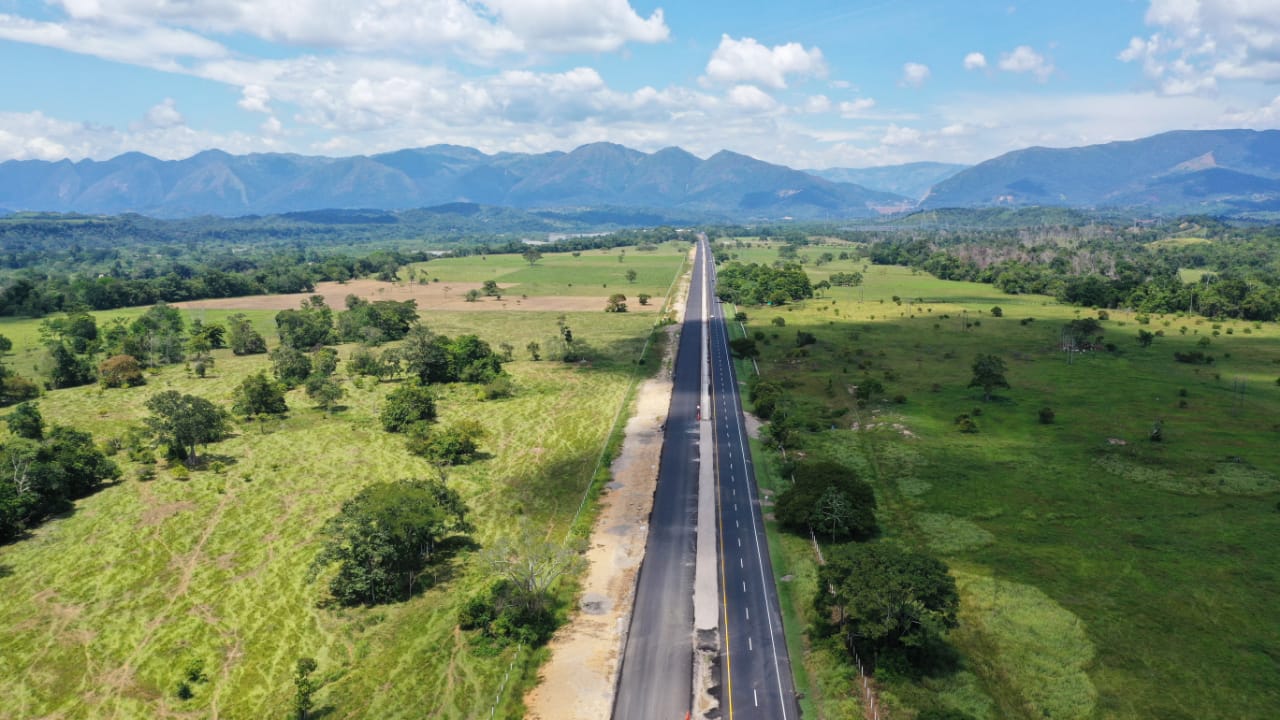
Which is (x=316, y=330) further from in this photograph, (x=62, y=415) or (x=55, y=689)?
(x=55, y=689)

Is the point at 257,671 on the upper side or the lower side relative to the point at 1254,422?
lower

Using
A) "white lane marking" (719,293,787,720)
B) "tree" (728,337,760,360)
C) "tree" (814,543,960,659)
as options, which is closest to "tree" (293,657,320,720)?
"white lane marking" (719,293,787,720)

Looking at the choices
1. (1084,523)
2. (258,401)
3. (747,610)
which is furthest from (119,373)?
(1084,523)

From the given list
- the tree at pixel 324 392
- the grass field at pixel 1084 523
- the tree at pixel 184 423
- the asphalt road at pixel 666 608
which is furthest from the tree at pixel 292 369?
the grass field at pixel 1084 523

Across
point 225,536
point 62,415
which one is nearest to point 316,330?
point 62,415

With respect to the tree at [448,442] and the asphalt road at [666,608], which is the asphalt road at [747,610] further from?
the tree at [448,442]

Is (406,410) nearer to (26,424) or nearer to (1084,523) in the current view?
(26,424)
